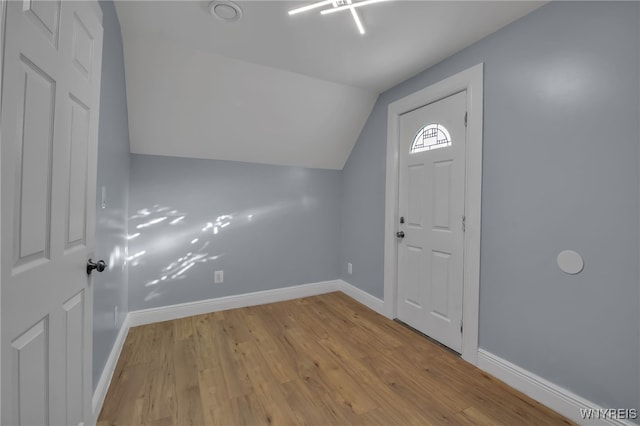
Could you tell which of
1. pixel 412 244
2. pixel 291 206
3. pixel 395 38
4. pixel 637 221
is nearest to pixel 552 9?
pixel 395 38

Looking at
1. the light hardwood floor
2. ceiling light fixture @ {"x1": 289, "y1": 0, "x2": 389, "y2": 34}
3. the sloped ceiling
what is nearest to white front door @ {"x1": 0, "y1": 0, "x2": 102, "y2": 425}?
the light hardwood floor

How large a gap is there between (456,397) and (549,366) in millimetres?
576

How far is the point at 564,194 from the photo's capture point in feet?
5.14

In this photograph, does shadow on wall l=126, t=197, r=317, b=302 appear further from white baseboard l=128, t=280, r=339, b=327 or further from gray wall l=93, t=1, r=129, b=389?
gray wall l=93, t=1, r=129, b=389

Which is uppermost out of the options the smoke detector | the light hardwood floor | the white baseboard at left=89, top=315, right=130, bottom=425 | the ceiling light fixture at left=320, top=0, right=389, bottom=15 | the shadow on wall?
the smoke detector

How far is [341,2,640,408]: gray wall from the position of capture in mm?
1346

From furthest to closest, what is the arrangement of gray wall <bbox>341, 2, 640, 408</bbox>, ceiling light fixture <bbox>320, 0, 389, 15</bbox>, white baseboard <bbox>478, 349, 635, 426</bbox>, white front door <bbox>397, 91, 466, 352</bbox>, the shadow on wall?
the shadow on wall < white front door <bbox>397, 91, 466, 352</bbox> < ceiling light fixture <bbox>320, 0, 389, 15</bbox> < white baseboard <bbox>478, 349, 635, 426</bbox> < gray wall <bbox>341, 2, 640, 408</bbox>

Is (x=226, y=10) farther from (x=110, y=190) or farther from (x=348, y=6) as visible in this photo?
(x=110, y=190)

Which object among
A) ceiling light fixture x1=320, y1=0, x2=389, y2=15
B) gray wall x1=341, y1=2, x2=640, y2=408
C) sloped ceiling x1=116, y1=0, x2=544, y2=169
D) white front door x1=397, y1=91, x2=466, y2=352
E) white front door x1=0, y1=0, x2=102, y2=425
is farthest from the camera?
white front door x1=397, y1=91, x2=466, y2=352

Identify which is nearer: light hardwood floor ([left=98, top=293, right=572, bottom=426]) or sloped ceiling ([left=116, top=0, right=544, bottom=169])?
light hardwood floor ([left=98, top=293, right=572, bottom=426])

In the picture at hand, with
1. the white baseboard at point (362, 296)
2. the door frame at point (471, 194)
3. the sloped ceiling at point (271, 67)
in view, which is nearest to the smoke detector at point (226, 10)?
the sloped ceiling at point (271, 67)

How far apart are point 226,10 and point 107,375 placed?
2389 millimetres

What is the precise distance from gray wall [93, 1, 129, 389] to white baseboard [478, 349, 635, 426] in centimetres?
247

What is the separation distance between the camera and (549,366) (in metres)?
1.61
